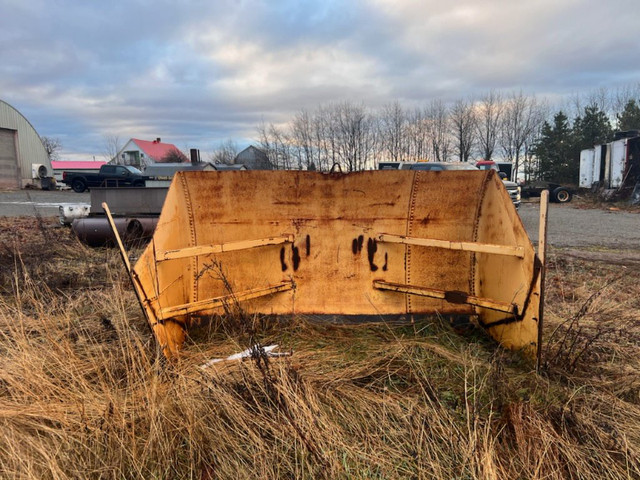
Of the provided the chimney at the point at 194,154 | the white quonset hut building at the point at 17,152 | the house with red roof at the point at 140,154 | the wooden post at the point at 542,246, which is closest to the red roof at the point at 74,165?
the house with red roof at the point at 140,154

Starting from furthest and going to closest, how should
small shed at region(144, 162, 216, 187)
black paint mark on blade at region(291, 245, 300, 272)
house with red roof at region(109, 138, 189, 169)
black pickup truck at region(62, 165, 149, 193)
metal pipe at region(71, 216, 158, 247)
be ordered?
1. house with red roof at region(109, 138, 189, 169)
2. black pickup truck at region(62, 165, 149, 193)
3. small shed at region(144, 162, 216, 187)
4. metal pipe at region(71, 216, 158, 247)
5. black paint mark on blade at region(291, 245, 300, 272)

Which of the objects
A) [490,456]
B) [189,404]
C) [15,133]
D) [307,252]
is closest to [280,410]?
[189,404]

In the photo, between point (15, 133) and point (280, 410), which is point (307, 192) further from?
point (15, 133)

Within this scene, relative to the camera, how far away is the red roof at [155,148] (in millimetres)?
55006

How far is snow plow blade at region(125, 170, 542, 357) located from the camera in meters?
3.17

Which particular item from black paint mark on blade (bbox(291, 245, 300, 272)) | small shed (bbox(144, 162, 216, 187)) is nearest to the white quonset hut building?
small shed (bbox(144, 162, 216, 187))

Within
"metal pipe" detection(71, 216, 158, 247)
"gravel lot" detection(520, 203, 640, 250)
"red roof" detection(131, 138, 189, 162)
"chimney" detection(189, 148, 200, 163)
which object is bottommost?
"gravel lot" detection(520, 203, 640, 250)

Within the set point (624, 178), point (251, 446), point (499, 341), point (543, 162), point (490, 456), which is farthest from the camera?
point (543, 162)

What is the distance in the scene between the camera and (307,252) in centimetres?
331

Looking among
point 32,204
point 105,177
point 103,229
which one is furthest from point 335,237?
point 105,177

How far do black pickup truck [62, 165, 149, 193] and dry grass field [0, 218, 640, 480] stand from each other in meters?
22.3

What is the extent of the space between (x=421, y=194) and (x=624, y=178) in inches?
877

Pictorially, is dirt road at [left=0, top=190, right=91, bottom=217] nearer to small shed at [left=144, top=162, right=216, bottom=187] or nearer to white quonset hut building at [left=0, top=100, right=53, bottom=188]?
small shed at [left=144, top=162, right=216, bottom=187]

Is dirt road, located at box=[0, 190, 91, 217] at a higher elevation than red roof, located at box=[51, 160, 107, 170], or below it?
below
